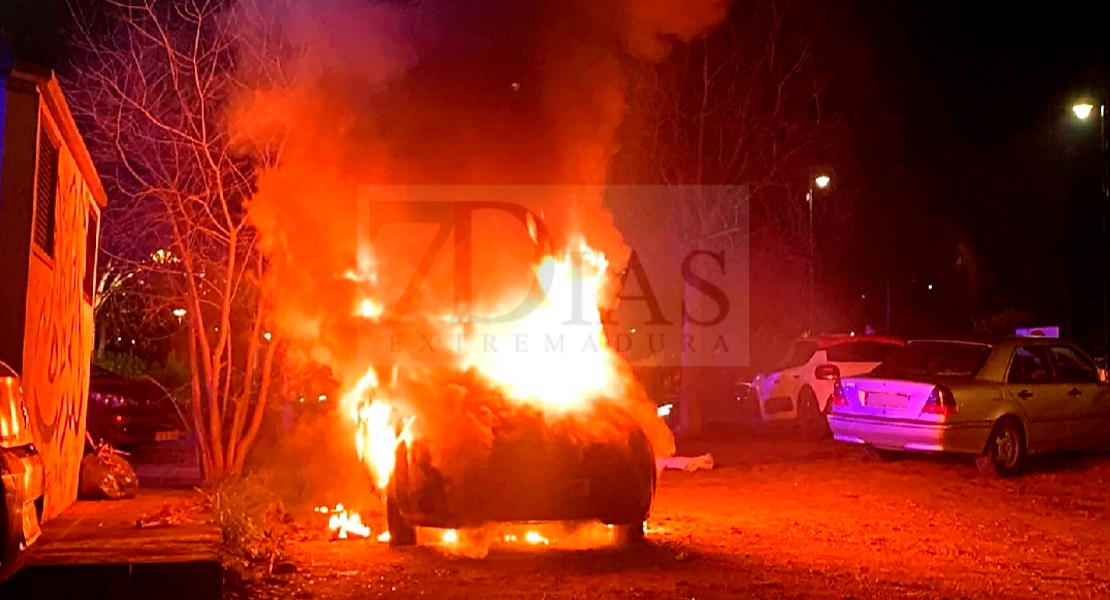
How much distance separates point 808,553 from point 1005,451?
5.14 metres

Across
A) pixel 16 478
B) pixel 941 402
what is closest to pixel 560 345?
pixel 941 402

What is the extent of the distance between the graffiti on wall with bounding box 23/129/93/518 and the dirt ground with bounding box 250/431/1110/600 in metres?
2.04

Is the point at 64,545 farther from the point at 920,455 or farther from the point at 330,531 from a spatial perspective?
the point at 920,455

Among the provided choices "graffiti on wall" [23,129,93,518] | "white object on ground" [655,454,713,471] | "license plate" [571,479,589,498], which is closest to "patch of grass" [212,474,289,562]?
"graffiti on wall" [23,129,93,518]

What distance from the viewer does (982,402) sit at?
12.5m

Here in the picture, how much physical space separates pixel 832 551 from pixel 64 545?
539cm

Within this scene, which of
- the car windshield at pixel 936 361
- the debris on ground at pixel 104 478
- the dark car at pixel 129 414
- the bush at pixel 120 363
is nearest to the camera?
the debris on ground at pixel 104 478

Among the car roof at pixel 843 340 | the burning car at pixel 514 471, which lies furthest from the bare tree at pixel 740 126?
the burning car at pixel 514 471

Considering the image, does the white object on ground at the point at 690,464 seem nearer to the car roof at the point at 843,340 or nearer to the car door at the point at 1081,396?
the car door at the point at 1081,396

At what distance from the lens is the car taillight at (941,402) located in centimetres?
1232

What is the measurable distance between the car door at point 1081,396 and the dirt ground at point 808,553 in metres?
0.86

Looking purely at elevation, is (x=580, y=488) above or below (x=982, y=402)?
below

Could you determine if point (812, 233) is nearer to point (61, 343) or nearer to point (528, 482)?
point (528, 482)

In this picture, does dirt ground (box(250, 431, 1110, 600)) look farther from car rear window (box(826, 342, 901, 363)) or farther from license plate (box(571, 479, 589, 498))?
car rear window (box(826, 342, 901, 363))
